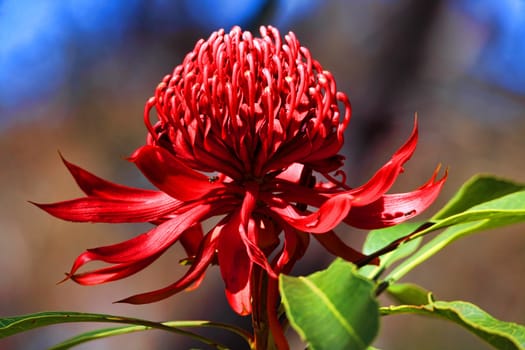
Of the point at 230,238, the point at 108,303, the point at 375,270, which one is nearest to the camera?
the point at 230,238

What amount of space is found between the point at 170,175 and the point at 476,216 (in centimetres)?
41

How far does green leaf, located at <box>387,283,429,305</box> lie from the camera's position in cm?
123

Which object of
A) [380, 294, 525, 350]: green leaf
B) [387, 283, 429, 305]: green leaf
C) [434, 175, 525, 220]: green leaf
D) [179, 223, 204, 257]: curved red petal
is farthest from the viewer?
[387, 283, 429, 305]: green leaf

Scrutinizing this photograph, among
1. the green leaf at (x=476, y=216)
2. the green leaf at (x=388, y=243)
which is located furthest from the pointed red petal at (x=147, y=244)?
the green leaf at (x=388, y=243)

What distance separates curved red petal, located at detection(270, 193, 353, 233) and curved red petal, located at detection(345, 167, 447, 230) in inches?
3.8

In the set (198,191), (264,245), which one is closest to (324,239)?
(264,245)

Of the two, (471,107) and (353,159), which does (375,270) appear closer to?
(353,159)

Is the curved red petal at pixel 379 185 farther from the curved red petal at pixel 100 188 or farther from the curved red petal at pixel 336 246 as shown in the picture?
the curved red petal at pixel 100 188

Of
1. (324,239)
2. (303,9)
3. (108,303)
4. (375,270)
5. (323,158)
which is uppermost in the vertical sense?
(303,9)

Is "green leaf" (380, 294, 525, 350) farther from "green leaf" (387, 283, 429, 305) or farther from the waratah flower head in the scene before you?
"green leaf" (387, 283, 429, 305)

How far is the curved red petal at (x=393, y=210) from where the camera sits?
0.84 m

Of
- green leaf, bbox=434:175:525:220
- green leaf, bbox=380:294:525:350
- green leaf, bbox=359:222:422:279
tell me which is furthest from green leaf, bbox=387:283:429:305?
green leaf, bbox=380:294:525:350

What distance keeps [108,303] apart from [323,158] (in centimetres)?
180

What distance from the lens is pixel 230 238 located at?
0.81 metres
